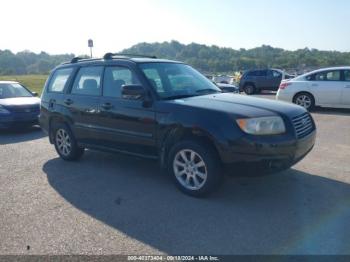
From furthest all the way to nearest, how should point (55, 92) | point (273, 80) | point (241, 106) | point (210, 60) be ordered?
1. point (210, 60)
2. point (273, 80)
3. point (55, 92)
4. point (241, 106)

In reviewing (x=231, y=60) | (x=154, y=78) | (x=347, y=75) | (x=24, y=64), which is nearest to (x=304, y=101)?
(x=347, y=75)

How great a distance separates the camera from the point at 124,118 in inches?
213

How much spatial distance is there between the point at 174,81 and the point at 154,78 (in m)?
0.33

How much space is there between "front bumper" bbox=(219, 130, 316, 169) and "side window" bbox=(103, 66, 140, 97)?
1.91 meters

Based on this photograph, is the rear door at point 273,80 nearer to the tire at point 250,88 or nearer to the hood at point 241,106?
the tire at point 250,88

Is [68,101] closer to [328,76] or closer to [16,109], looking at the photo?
[16,109]

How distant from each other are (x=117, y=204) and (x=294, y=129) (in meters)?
2.36

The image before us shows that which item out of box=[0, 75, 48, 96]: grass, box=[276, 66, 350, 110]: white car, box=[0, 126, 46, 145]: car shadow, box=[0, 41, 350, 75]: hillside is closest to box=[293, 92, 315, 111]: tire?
box=[276, 66, 350, 110]: white car

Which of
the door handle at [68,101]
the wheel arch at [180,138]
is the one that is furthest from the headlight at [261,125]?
the door handle at [68,101]

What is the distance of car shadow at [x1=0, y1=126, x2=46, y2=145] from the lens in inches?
359

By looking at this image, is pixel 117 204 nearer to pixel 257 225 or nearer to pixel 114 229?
pixel 114 229

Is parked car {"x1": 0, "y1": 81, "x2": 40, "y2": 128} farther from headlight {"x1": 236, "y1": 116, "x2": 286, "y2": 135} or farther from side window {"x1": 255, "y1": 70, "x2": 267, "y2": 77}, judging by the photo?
side window {"x1": 255, "y1": 70, "x2": 267, "y2": 77}

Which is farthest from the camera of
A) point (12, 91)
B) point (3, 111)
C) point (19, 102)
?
point (12, 91)

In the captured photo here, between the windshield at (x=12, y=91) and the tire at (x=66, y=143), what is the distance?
5.06m
